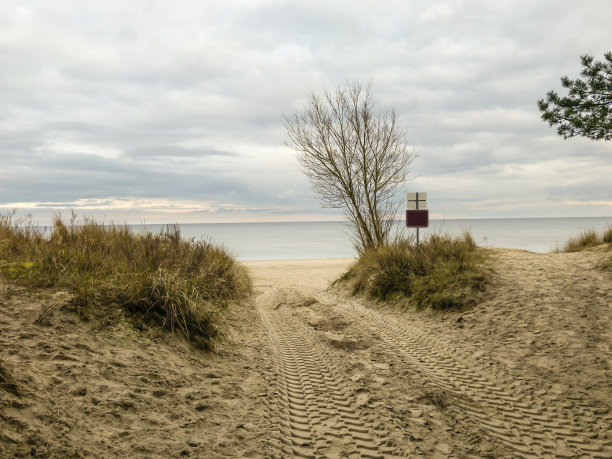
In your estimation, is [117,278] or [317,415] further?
[117,278]

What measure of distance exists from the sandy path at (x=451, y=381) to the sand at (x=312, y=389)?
0.02m

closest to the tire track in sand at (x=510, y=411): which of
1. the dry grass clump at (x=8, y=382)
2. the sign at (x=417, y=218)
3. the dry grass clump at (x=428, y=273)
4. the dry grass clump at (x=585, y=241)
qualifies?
the dry grass clump at (x=428, y=273)

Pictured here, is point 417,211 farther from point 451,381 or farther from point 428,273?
point 451,381

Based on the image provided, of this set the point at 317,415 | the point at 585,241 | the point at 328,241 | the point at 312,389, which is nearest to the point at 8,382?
the point at 317,415

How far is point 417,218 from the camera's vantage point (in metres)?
11.8

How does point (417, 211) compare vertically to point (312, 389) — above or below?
above

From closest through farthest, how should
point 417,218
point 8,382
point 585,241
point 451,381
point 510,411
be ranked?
1. point 8,382
2. point 510,411
3. point 451,381
4. point 417,218
5. point 585,241

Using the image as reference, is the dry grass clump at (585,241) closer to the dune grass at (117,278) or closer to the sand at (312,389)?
the sand at (312,389)

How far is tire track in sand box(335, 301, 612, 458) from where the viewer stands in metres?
3.01

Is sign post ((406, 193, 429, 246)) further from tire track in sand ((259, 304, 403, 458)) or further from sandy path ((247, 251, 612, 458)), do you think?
tire track in sand ((259, 304, 403, 458))

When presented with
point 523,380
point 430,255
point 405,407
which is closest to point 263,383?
point 405,407

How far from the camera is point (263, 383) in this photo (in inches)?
162

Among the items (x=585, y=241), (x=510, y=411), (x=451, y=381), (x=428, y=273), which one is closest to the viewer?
(x=510, y=411)

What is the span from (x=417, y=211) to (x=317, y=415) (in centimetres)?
930
